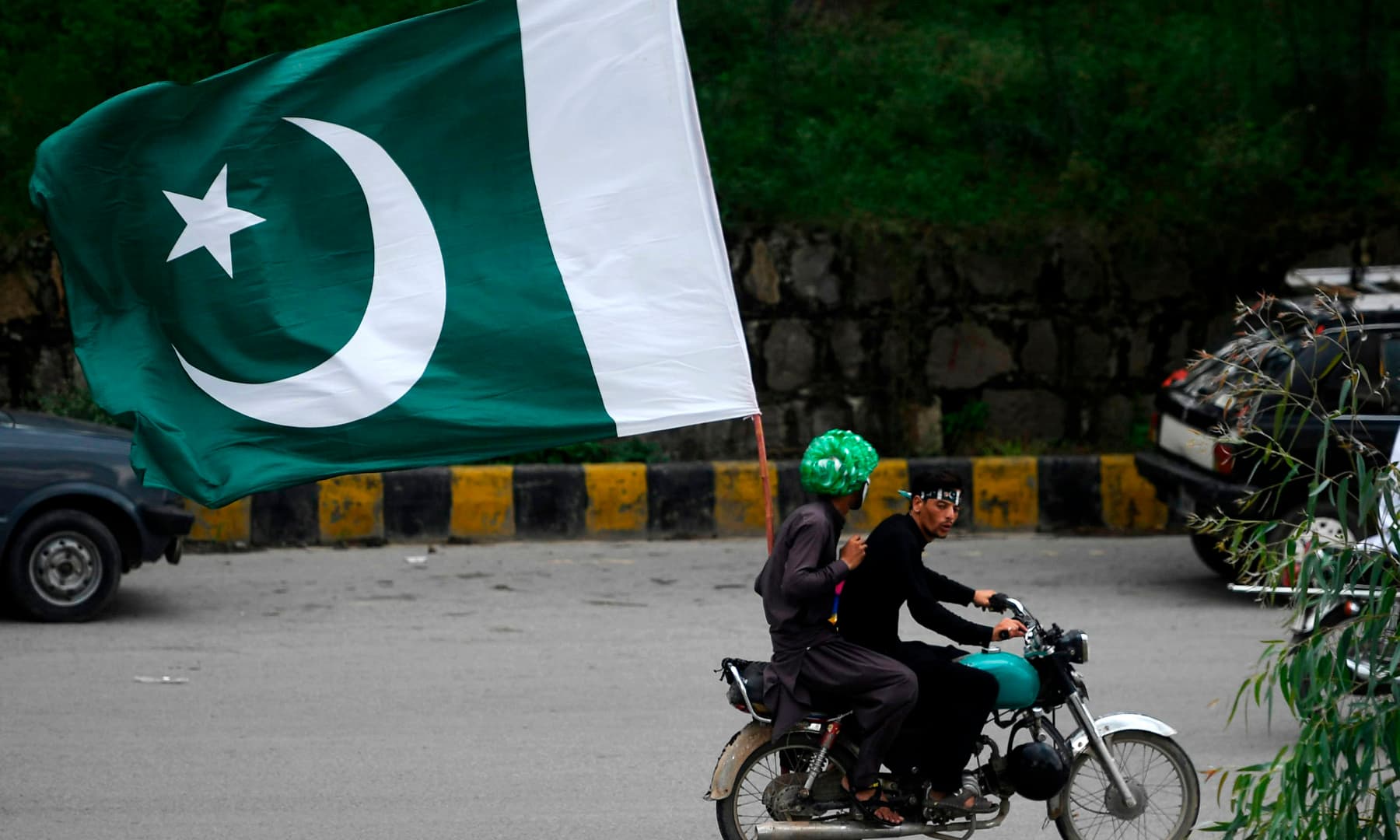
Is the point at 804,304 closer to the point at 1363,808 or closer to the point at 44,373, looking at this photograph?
the point at 44,373

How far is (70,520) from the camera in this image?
862cm

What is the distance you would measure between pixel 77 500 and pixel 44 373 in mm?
3878

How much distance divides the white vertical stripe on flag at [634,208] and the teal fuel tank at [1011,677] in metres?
1.04

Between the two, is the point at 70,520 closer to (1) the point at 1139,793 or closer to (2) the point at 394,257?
(2) the point at 394,257

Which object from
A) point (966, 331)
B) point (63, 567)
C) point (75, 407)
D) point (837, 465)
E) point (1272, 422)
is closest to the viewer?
point (837, 465)

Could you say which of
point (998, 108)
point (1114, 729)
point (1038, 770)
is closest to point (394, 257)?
point (1038, 770)

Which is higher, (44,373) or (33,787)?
(44,373)

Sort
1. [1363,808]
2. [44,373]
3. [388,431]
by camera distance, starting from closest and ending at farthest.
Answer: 1. [1363,808]
2. [388,431]
3. [44,373]

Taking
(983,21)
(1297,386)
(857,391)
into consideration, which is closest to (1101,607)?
(1297,386)

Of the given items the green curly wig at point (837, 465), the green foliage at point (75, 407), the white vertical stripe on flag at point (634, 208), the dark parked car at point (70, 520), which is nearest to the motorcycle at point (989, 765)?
the green curly wig at point (837, 465)

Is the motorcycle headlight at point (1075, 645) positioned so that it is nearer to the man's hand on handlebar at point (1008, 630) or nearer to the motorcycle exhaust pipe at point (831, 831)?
the man's hand on handlebar at point (1008, 630)

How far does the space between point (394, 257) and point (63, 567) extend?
4.60 m

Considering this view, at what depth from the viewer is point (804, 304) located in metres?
12.8

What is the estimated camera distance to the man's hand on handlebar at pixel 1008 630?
4738 millimetres
